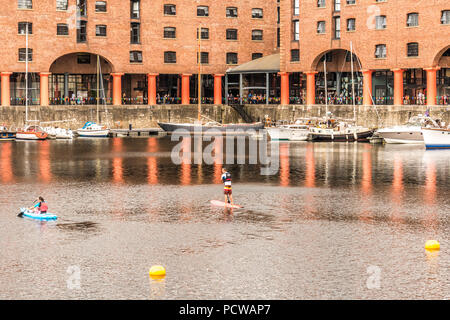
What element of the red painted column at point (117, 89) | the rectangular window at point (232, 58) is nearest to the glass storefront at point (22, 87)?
the red painted column at point (117, 89)

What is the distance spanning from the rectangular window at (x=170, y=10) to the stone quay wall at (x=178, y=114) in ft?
36.7

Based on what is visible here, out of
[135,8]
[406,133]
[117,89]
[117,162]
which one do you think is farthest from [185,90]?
[117,162]

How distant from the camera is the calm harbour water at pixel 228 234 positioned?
67.7 ft

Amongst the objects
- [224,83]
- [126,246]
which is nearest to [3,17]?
[224,83]

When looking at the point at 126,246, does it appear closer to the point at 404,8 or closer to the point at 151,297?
the point at 151,297

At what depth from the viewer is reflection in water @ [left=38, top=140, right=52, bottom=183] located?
46.0 meters

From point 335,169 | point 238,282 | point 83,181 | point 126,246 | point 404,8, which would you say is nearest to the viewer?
point 238,282

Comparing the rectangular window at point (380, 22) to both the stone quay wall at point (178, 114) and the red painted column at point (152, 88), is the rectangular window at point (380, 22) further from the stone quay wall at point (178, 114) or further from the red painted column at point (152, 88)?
the red painted column at point (152, 88)

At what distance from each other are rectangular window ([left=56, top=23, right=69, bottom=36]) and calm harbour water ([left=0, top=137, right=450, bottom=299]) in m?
46.9

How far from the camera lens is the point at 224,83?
108m

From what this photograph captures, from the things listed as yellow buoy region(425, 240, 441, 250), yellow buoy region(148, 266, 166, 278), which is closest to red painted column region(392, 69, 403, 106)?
yellow buoy region(425, 240, 441, 250)

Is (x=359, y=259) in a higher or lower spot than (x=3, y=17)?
lower

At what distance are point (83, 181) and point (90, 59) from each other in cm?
5807

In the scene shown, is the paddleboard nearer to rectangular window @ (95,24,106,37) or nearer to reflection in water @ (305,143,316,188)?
reflection in water @ (305,143,316,188)
